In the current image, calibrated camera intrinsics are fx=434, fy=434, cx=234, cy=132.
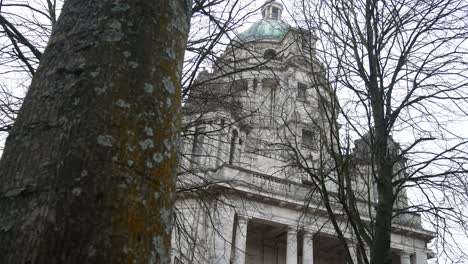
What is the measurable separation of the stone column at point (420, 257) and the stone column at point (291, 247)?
8794 mm

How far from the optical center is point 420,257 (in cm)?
2688

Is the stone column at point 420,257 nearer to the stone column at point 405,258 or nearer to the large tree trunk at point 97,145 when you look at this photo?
the stone column at point 405,258

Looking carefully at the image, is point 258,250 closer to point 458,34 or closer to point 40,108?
point 458,34

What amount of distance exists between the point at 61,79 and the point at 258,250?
25.6 meters

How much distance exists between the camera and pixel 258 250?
2594 centimetres

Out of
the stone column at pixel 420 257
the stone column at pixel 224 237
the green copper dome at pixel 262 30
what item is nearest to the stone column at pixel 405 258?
the stone column at pixel 420 257

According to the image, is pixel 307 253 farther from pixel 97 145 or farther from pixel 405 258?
pixel 97 145

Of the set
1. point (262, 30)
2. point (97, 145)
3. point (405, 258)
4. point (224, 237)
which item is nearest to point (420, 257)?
point (405, 258)

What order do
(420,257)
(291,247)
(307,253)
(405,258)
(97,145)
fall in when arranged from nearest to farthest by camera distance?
(97,145)
(291,247)
(307,253)
(405,258)
(420,257)

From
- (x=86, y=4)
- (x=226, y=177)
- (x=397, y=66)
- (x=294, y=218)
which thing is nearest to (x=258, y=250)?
(x=294, y=218)

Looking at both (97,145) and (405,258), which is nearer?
(97,145)

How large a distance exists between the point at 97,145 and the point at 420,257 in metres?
29.3

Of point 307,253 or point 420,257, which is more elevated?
point 420,257

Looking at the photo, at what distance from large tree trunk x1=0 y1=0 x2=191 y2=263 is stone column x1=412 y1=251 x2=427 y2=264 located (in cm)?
2859
